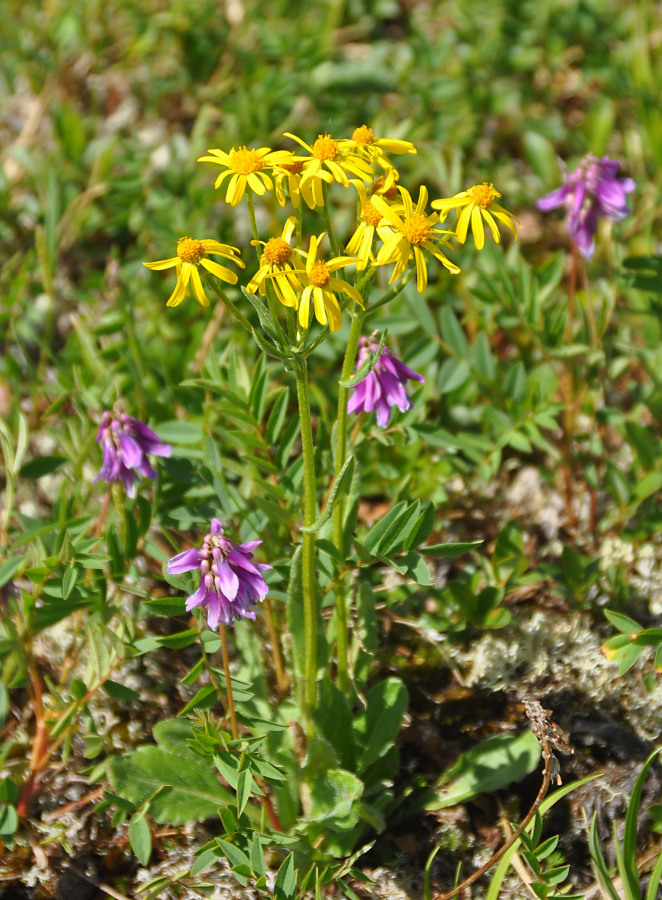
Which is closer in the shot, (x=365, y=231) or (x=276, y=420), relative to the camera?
(x=365, y=231)

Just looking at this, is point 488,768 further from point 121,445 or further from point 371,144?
point 371,144

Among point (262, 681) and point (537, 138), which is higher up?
point (537, 138)

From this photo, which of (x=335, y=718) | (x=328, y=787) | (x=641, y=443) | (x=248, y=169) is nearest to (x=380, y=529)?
(x=335, y=718)

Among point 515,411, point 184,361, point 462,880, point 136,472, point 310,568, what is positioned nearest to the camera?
point 310,568

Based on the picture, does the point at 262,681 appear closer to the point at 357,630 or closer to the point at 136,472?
the point at 357,630

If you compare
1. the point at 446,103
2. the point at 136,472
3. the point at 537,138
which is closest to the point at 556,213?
the point at 537,138

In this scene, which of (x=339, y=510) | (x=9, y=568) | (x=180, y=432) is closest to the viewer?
(x=339, y=510)

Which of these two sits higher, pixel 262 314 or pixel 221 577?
pixel 262 314

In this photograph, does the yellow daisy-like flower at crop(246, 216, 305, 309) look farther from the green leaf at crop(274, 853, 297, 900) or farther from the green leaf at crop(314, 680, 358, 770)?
the green leaf at crop(274, 853, 297, 900)
